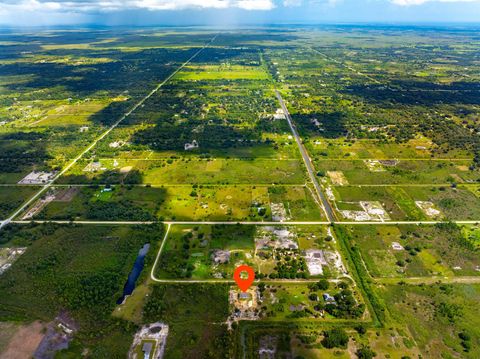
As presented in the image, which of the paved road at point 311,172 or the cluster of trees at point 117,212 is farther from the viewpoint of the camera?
the paved road at point 311,172

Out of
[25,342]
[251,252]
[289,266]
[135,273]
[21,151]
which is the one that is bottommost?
[21,151]

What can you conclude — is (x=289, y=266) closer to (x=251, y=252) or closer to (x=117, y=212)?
(x=251, y=252)

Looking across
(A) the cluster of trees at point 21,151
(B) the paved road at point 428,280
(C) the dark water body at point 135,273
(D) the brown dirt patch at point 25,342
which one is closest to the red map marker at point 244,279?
(C) the dark water body at point 135,273

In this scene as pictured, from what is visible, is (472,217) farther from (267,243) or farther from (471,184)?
(267,243)

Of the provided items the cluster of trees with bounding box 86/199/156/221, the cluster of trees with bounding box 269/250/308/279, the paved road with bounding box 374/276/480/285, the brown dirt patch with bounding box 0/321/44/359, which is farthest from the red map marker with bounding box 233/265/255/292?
the brown dirt patch with bounding box 0/321/44/359

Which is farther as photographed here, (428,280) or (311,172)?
(311,172)

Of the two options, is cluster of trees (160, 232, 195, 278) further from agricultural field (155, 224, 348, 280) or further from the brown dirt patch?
the brown dirt patch

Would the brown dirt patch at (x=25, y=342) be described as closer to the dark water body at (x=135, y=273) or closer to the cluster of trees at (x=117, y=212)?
the dark water body at (x=135, y=273)

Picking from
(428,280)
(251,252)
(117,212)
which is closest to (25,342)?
(117,212)
